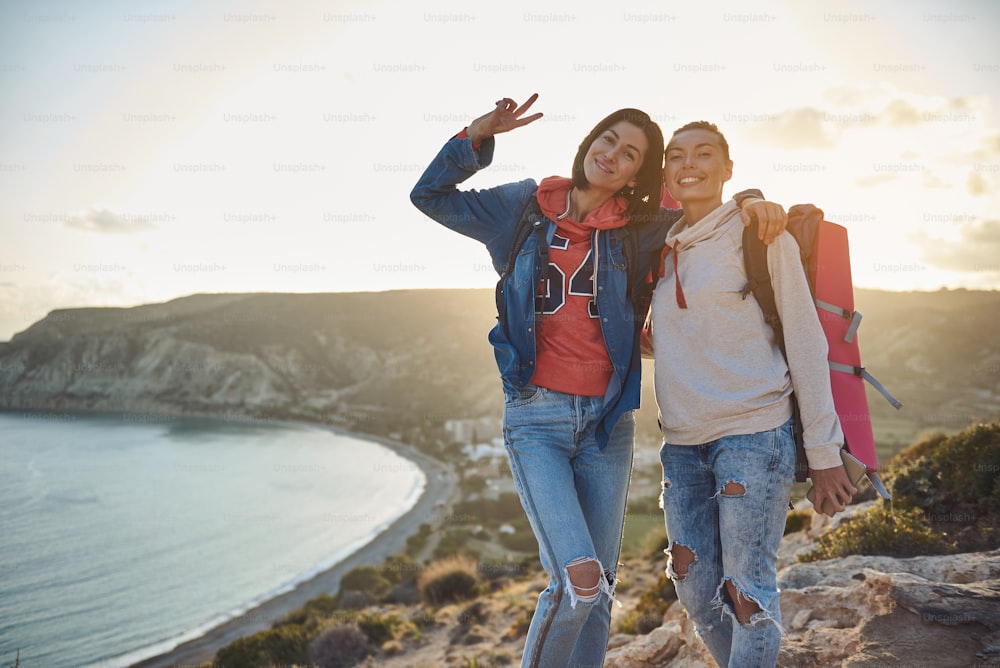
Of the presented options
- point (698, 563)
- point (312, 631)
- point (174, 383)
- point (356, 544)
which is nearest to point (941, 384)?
point (356, 544)

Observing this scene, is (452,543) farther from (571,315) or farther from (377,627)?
(571,315)

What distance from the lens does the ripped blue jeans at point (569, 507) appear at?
2512 mm

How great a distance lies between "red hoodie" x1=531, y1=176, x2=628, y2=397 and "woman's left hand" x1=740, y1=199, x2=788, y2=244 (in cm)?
58

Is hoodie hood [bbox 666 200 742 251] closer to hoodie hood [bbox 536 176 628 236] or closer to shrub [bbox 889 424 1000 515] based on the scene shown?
hoodie hood [bbox 536 176 628 236]

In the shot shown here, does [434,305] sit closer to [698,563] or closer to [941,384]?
[941,384]

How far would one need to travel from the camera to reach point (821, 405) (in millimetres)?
2500

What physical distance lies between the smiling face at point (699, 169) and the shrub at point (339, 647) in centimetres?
1446

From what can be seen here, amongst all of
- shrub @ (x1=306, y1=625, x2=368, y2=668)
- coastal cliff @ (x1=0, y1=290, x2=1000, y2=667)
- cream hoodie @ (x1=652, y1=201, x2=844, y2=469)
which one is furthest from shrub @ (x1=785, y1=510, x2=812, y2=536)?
shrub @ (x1=306, y1=625, x2=368, y2=668)

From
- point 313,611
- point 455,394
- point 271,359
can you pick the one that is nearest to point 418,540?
point 313,611

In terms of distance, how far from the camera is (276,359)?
4304 inches

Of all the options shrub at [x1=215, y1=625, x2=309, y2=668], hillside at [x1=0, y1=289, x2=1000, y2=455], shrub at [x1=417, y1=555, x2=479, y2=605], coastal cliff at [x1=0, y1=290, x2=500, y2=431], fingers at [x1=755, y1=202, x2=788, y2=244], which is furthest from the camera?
coastal cliff at [x1=0, y1=290, x2=500, y2=431]

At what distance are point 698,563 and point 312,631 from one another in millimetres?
17136

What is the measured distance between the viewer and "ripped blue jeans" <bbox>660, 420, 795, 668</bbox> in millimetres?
2496

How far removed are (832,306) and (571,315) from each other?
108 centimetres
